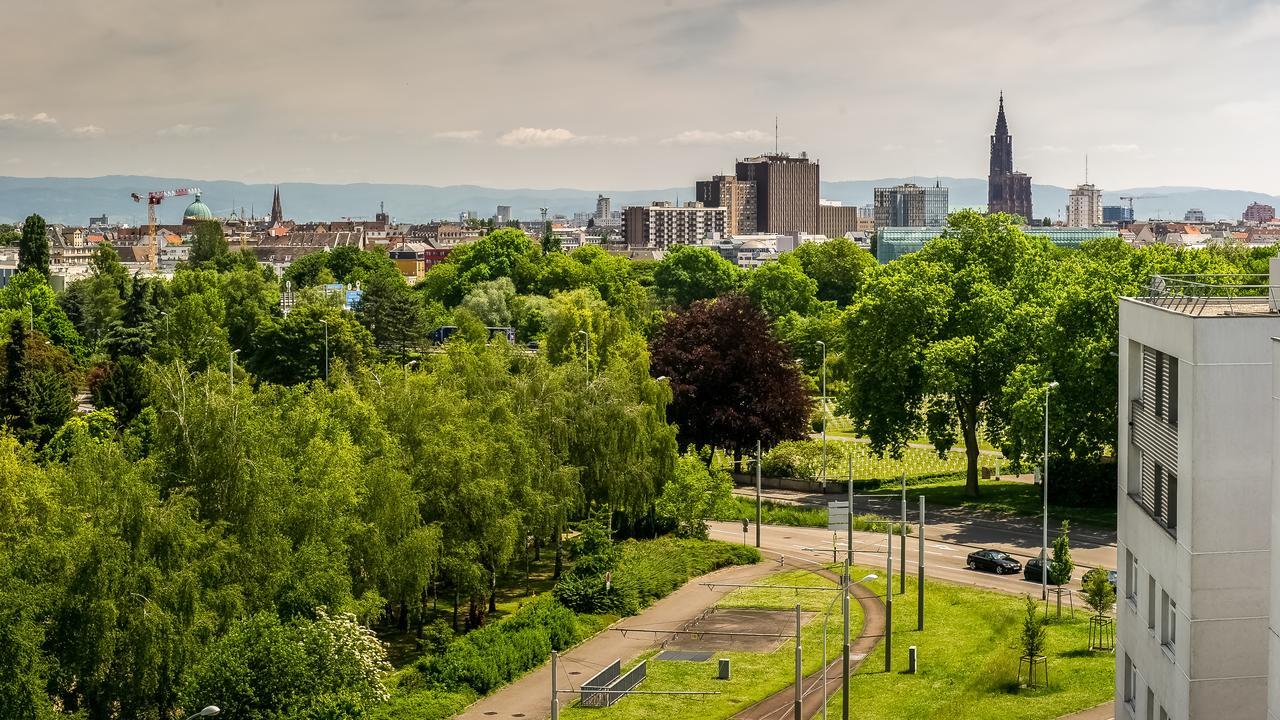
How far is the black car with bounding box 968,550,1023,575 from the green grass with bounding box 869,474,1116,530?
8.13 metres

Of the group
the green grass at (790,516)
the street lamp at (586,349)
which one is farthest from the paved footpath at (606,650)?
the street lamp at (586,349)

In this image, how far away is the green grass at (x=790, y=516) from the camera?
207 ft

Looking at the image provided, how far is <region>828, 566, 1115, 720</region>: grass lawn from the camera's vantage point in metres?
39.0

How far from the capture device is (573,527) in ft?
200

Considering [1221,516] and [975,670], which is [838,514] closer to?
[975,670]

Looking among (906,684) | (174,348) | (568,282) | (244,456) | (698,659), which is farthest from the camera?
(568,282)

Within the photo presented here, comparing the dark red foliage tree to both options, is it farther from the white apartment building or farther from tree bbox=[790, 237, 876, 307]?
tree bbox=[790, 237, 876, 307]

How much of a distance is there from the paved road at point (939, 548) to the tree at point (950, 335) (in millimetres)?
6400

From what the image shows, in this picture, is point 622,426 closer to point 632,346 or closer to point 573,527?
point 573,527

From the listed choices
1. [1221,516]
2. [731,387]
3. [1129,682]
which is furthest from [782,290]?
[1221,516]

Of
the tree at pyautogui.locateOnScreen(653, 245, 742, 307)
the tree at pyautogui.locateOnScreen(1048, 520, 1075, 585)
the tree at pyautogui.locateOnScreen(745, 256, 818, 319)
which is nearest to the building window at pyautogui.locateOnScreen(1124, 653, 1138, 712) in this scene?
the tree at pyautogui.locateOnScreen(1048, 520, 1075, 585)

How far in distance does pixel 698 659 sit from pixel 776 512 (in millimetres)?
22460

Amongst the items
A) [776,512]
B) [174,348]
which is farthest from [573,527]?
[174,348]

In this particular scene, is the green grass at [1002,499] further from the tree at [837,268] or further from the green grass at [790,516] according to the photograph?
the tree at [837,268]
